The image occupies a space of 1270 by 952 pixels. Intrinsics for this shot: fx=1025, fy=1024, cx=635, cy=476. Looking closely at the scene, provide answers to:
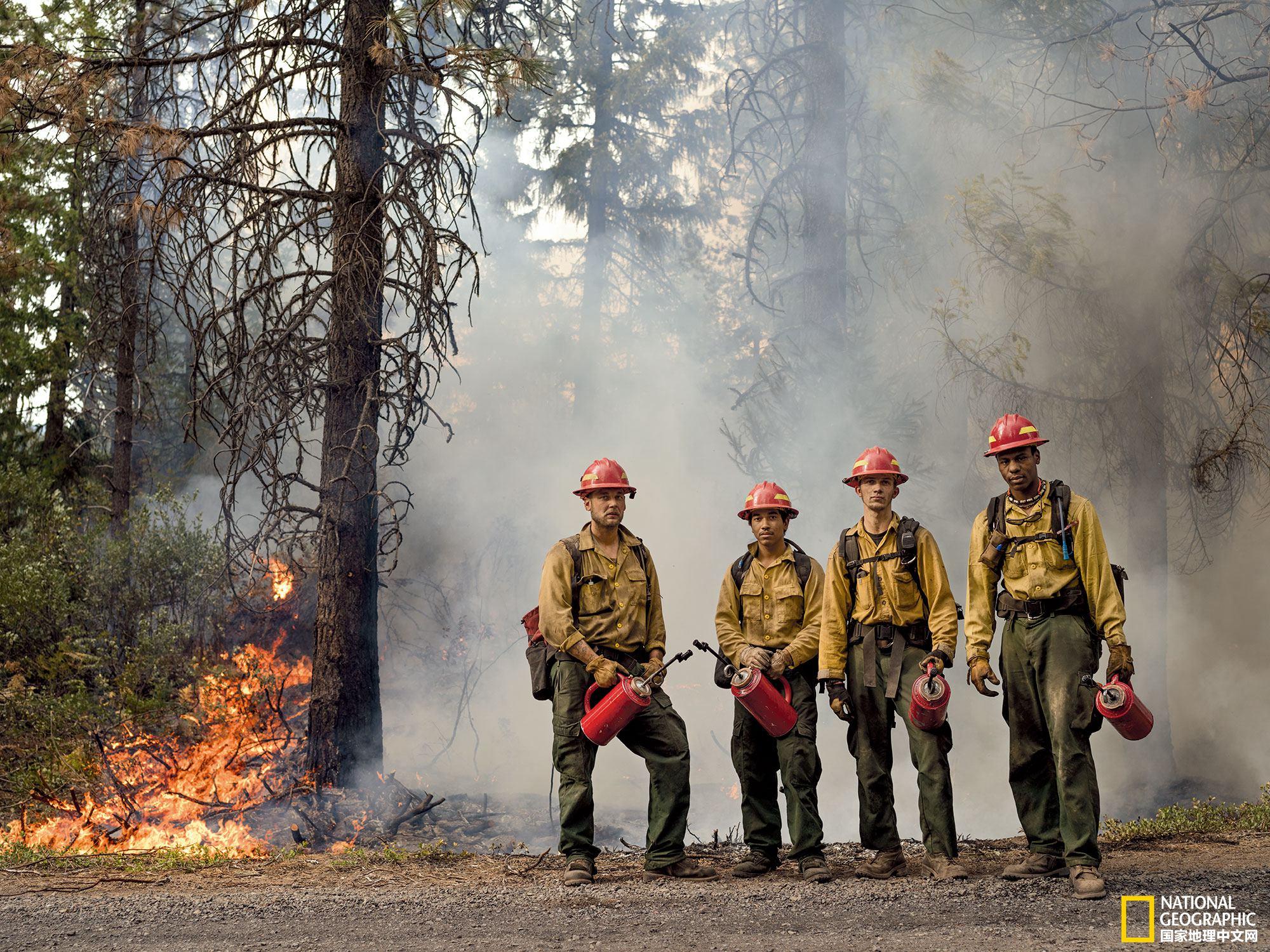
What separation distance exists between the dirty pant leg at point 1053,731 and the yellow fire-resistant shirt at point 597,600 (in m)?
1.86

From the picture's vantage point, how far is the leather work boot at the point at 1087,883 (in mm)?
4508

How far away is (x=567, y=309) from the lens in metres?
18.8

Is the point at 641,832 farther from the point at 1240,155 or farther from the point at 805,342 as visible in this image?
the point at 1240,155

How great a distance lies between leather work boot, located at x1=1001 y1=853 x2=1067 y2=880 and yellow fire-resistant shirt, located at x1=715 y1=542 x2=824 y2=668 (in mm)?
1384

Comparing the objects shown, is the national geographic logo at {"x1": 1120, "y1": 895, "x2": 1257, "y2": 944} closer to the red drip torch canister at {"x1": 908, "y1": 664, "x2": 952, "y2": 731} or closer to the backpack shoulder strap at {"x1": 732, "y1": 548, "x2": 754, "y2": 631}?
the red drip torch canister at {"x1": 908, "y1": 664, "x2": 952, "y2": 731}

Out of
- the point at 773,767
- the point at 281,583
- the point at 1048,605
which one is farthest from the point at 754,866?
the point at 281,583

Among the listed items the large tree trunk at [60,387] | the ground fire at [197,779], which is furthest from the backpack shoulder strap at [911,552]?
the large tree trunk at [60,387]

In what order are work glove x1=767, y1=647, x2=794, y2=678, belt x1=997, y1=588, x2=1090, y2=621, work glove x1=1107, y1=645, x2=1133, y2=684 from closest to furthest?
work glove x1=1107, y1=645, x2=1133, y2=684 < belt x1=997, y1=588, x2=1090, y2=621 < work glove x1=767, y1=647, x2=794, y2=678

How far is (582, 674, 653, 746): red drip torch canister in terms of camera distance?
5.14m

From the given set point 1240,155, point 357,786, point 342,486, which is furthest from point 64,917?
point 1240,155

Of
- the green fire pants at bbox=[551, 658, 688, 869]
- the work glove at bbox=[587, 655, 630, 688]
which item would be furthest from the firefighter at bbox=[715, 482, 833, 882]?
the work glove at bbox=[587, 655, 630, 688]

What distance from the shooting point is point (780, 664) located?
211 inches

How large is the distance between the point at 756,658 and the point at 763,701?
250 millimetres

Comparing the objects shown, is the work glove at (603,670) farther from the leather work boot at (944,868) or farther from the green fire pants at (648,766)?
the leather work boot at (944,868)
